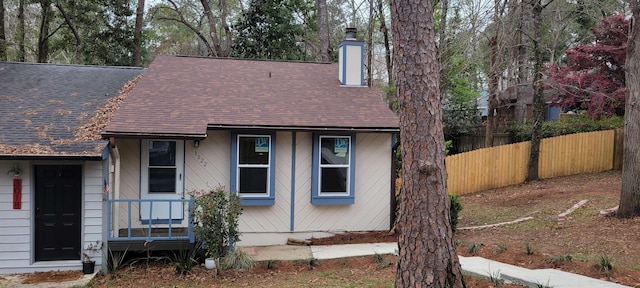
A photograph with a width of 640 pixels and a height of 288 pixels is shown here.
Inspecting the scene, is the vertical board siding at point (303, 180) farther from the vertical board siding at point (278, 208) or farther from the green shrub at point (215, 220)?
the green shrub at point (215, 220)

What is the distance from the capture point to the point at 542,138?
699 inches

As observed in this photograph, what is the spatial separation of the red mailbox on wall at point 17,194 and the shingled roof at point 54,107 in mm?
684

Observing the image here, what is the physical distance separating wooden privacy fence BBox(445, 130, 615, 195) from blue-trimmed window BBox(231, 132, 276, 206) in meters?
8.56

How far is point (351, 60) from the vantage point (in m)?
12.1

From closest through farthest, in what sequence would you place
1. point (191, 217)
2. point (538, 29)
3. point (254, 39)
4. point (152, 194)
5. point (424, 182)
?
point (424, 182)
point (191, 217)
point (152, 194)
point (538, 29)
point (254, 39)

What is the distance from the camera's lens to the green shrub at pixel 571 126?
17.9 m

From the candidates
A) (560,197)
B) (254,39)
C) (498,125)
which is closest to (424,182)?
(560,197)

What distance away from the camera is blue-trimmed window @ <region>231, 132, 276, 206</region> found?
10.0 meters

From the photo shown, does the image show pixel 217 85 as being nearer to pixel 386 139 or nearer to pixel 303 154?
pixel 303 154

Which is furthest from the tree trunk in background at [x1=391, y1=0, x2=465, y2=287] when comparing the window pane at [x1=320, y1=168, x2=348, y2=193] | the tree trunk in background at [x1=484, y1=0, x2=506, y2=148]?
the tree trunk in background at [x1=484, y1=0, x2=506, y2=148]

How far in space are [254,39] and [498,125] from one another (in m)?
12.1

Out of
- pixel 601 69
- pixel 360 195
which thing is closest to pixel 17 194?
pixel 360 195

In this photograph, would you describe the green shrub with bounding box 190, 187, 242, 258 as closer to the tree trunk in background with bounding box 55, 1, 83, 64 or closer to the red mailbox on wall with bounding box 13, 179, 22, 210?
the red mailbox on wall with bounding box 13, 179, 22, 210

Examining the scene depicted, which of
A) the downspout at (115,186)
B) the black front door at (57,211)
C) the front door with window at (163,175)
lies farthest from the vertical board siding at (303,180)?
the black front door at (57,211)
